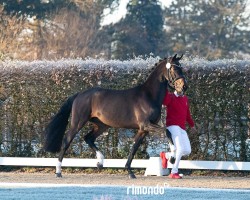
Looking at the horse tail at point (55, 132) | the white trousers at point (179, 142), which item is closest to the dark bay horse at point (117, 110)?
the horse tail at point (55, 132)

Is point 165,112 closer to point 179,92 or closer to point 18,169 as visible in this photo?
point 179,92

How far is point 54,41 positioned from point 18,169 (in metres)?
25.9

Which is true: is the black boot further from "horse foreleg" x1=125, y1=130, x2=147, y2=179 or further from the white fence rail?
the white fence rail

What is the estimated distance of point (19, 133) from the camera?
1762cm

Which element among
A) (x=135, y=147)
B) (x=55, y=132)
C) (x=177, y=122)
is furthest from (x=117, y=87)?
(x=177, y=122)

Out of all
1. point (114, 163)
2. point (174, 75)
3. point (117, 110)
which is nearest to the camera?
point (174, 75)

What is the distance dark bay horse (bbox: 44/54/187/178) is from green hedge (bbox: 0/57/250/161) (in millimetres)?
1129

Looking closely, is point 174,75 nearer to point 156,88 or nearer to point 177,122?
point 156,88

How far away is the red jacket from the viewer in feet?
50.0

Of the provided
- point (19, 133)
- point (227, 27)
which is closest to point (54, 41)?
point (227, 27)

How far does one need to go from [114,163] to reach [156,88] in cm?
202

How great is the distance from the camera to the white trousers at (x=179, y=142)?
593 inches

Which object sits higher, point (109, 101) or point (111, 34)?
point (111, 34)

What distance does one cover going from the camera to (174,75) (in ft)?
49.2
